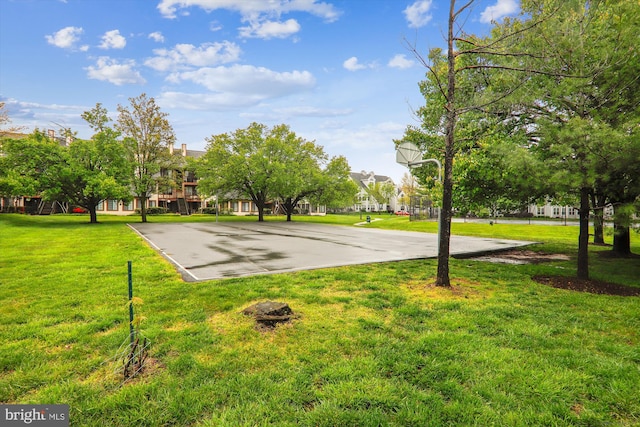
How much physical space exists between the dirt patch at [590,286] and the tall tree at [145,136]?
32.8 m

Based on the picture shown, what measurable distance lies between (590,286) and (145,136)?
36.4 metres

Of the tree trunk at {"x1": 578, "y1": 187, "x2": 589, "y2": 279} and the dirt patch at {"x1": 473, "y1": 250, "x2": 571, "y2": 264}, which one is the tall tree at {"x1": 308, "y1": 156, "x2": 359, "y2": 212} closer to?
the dirt patch at {"x1": 473, "y1": 250, "x2": 571, "y2": 264}

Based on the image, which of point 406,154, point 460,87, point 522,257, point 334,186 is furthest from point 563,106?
point 334,186

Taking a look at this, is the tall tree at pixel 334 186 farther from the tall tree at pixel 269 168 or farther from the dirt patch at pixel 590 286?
the dirt patch at pixel 590 286

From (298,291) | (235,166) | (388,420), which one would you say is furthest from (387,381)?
(235,166)

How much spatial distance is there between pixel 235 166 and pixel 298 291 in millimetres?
27650

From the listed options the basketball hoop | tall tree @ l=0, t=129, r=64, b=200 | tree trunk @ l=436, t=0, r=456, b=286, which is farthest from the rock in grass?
tall tree @ l=0, t=129, r=64, b=200

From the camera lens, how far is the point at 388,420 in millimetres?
2656

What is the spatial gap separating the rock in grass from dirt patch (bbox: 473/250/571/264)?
8890 mm

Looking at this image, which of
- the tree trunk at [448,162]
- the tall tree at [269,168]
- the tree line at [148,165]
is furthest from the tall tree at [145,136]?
the tree trunk at [448,162]

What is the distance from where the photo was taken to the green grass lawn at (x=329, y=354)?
2.78m

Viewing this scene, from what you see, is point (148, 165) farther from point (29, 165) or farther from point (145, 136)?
point (29, 165)

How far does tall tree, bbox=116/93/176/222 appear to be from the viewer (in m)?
31.2

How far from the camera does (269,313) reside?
4.76 metres
